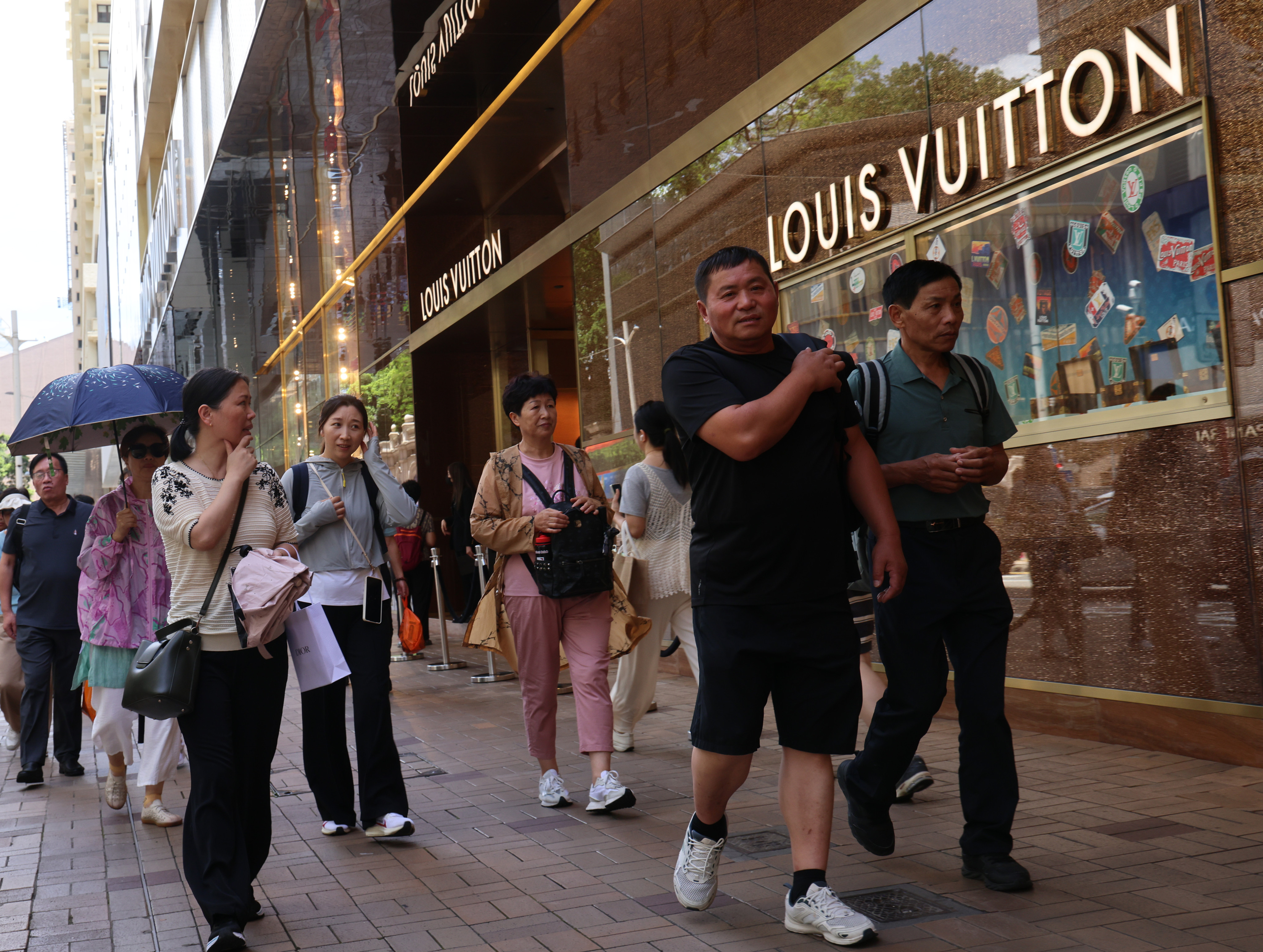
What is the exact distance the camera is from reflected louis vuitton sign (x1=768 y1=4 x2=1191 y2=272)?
581cm

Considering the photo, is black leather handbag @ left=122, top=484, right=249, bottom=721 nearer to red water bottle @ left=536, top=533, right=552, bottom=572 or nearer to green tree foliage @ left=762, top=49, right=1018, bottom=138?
red water bottle @ left=536, top=533, right=552, bottom=572

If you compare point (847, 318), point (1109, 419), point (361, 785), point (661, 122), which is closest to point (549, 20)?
point (661, 122)

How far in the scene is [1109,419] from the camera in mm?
6141

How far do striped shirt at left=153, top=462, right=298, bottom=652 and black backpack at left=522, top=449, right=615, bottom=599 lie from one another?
1.66 meters

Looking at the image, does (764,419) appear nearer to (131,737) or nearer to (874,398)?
(874,398)

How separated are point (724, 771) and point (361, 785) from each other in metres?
2.31

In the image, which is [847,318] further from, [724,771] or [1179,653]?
[724,771]

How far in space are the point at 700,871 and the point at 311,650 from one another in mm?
1681

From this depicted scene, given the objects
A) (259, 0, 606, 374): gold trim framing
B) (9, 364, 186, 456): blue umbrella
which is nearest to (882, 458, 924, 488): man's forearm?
(9, 364, 186, 456): blue umbrella

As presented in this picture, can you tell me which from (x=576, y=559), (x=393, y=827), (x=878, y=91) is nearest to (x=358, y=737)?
(x=393, y=827)

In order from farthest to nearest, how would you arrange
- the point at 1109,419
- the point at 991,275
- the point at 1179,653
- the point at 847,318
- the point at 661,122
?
the point at 661,122 → the point at 847,318 → the point at 991,275 → the point at 1109,419 → the point at 1179,653

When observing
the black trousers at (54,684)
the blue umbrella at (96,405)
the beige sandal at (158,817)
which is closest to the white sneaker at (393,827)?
the beige sandal at (158,817)

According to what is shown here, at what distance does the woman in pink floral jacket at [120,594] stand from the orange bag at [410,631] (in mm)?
1198

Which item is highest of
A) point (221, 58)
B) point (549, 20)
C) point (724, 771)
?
point (221, 58)
